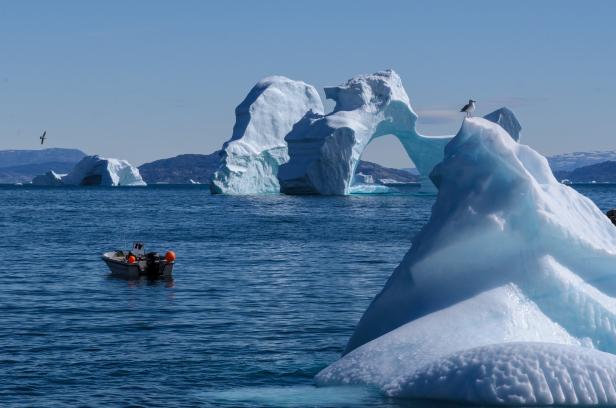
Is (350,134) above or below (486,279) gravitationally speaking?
above

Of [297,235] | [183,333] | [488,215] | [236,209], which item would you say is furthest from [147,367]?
[236,209]

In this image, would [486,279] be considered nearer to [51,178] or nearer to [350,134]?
[350,134]

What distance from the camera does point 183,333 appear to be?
72.6ft

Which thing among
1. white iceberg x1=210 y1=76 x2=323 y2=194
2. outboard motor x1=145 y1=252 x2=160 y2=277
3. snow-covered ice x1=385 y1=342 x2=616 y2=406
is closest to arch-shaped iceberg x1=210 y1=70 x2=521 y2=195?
white iceberg x1=210 y1=76 x2=323 y2=194

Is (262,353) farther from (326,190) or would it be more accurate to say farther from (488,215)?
(326,190)

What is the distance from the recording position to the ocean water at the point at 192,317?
16094 millimetres

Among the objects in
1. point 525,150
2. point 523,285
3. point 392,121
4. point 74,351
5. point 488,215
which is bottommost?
point 74,351

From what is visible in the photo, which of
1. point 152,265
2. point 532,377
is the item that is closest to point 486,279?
point 532,377

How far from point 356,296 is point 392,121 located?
181ft

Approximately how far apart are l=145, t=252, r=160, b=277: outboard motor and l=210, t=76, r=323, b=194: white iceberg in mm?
55228

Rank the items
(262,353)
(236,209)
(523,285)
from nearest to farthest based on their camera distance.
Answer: (523,285), (262,353), (236,209)

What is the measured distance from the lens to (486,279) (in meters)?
15.4

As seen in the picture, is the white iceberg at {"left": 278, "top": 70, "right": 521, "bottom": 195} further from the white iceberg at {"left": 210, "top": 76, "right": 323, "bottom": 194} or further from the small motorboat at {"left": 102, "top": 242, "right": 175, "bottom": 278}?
the small motorboat at {"left": 102, "top": 242, "right": 175, "bottom": 278}

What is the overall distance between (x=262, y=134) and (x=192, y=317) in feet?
227
